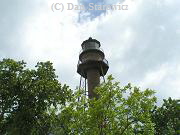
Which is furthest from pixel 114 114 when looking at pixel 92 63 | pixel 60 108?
pixel 92 63

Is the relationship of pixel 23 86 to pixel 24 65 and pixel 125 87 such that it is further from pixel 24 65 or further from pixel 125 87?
pixel 125 87

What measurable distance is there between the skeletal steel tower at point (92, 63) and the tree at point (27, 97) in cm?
1003

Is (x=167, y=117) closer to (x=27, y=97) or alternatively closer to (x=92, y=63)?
(x=92, y=63)

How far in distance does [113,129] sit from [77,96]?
4076 mm

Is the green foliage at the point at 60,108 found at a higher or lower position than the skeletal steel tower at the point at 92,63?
lower

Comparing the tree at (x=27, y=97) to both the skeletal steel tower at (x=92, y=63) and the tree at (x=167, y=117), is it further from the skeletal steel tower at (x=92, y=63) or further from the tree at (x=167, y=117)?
the tree at (x=167, y=117)

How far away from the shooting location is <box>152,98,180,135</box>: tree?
1283 inches

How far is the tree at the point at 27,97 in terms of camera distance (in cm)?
2148

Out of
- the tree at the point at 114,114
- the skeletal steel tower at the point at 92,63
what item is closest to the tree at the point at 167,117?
the skeletal steel tower at the point at 92,63

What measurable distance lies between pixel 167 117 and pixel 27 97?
2074 cm

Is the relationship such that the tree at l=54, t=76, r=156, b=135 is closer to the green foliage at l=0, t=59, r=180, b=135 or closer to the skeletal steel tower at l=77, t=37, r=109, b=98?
the green foliage at l=0, t=59, r=180, b=135

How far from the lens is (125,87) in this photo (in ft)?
62.2

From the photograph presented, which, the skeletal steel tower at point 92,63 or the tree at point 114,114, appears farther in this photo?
the skeletal steel tower at point 92,63

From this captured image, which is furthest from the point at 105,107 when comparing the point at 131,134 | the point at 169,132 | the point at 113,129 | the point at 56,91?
the point at 169,132
